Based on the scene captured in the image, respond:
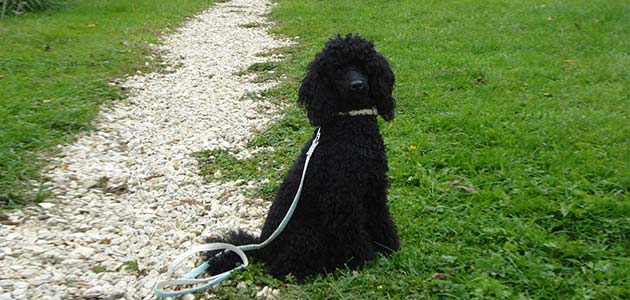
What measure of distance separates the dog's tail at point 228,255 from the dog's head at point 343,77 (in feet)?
3.17

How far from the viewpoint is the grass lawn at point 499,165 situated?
9.75 feet

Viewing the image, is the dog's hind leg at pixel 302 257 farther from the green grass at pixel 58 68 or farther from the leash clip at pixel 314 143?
the green grass at pixel 58 68

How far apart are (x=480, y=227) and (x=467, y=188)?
1.97ft

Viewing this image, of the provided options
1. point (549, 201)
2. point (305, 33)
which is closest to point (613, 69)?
point (549, 201)

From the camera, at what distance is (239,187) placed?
464 cm

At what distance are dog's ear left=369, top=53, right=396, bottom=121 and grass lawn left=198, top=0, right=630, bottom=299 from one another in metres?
1.00

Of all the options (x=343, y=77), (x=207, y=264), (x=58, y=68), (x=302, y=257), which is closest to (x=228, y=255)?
(x=207, y=264)

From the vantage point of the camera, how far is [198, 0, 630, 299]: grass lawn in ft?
9.75

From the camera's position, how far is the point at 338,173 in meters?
2.93

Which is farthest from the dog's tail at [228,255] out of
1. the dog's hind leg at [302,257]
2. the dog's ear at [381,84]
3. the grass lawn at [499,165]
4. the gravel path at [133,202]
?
the dog's ear at [381,84]

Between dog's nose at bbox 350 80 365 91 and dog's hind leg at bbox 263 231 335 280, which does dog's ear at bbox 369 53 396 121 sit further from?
dog's hind leg at bbox 263 231 335 280

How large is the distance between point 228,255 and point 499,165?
259cm

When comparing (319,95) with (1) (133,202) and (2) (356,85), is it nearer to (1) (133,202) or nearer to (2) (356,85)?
(2) (356,85)

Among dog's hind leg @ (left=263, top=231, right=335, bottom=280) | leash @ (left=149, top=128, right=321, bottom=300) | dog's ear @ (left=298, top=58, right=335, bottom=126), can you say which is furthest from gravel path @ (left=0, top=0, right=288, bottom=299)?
dog's ear @ (left=298, top=58, right=335, bottom=126)
